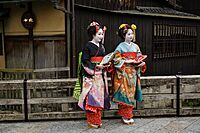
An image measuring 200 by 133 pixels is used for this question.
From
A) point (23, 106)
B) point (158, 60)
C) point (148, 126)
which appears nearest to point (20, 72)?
point (23, 106)

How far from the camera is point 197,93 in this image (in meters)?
6.35

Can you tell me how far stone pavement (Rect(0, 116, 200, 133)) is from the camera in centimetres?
549

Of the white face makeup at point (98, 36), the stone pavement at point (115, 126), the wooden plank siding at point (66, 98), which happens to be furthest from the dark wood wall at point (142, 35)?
the stone pavement at point (115, 126)

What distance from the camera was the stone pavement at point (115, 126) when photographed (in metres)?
5.49

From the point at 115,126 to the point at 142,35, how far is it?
5969 mm

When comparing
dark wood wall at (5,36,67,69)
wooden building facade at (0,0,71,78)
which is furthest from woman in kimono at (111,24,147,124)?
dark wood wall at (5,36,67,69)

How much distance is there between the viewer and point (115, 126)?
5.74 m

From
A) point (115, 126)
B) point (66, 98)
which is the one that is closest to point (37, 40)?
point (66, 98)

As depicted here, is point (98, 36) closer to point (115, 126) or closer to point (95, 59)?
point (95, 59)

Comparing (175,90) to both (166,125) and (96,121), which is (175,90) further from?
(96,121)

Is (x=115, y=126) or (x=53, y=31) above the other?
(x=53, y=31)

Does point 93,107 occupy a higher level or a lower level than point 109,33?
lower

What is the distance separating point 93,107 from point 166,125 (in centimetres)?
161

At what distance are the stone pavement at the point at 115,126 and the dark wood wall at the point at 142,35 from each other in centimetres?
294
